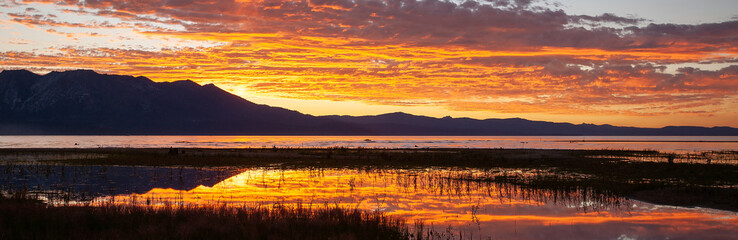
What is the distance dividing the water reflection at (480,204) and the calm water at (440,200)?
1.4 inches

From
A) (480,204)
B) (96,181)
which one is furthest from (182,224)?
(96,181)

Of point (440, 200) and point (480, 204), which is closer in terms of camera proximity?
point (480, 204)

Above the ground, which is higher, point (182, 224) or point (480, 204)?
point (182, 224)

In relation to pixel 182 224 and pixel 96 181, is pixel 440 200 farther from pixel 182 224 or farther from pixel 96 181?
pixel 96 181

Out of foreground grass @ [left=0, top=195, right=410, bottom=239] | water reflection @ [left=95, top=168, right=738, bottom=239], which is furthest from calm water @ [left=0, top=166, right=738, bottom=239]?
foreground grass @ [left=0, top=195, right=410, bottom=239]

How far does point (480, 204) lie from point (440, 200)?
2217 millimetres

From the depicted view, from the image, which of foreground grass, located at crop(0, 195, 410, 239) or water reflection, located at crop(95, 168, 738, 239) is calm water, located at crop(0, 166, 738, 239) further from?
foreground grass, located at crop(0, 195, 410, 239)

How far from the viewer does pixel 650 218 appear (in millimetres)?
21969

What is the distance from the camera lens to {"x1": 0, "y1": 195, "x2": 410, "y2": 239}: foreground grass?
1548 cm

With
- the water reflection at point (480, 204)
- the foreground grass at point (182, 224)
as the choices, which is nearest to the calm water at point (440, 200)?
the water reflection at point (480, 204)

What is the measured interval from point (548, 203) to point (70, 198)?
23140 millimetres

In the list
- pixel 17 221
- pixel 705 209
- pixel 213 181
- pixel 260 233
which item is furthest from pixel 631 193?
pixel 17 221

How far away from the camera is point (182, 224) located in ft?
53.8

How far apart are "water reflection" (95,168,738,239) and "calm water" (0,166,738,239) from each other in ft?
0.11
